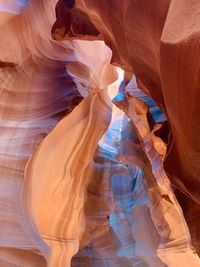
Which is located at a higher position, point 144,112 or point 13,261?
point 144,112

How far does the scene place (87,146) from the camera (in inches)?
51.4

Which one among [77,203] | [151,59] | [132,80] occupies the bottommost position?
[77,203]

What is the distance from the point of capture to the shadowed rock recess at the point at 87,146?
3.14 ft

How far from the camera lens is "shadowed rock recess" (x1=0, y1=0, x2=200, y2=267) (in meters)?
0.96

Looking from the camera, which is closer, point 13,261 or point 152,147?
point 13,261

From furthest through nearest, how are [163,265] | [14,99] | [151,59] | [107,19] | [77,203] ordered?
[163,265] → [77,203] → [14,99] → [107,19] → [151,59]

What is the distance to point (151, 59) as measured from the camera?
883mm

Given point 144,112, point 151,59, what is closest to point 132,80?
point 144,112

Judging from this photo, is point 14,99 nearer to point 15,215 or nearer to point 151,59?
point 15,215

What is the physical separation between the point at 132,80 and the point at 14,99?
35 centimetres

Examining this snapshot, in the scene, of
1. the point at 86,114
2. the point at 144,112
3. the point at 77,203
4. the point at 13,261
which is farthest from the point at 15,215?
the point at 144,112

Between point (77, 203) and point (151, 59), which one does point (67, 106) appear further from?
point (151, 59)

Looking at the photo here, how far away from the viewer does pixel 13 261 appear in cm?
104

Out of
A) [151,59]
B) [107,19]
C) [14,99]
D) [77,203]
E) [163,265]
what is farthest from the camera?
[163,265]
